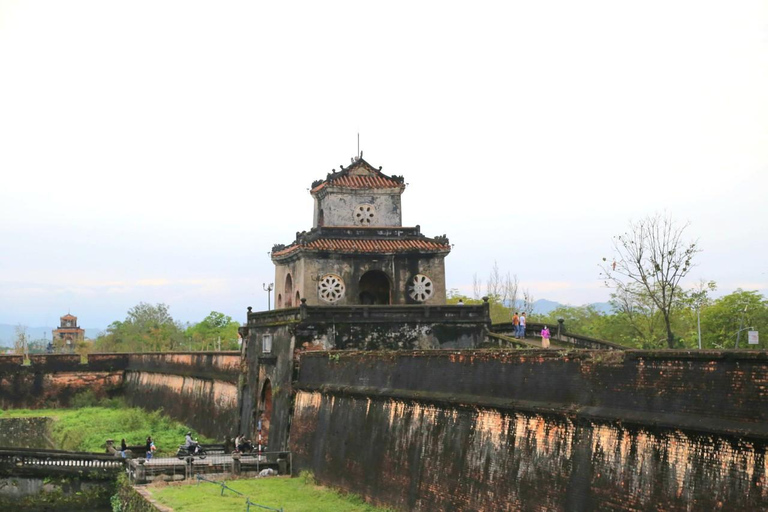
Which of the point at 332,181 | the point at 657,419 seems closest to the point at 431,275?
the point at 332,181

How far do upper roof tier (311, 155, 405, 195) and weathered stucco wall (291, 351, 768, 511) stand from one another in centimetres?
988

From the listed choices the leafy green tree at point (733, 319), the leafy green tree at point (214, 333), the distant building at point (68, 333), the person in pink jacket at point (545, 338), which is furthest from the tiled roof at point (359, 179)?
the distant building at point (68, 333)

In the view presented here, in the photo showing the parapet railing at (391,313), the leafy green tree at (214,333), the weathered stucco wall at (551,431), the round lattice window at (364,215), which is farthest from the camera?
the leafy green tree at (214,333)

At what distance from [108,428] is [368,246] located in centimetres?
1523

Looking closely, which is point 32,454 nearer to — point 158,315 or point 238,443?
point 238,443

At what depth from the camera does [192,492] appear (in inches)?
794

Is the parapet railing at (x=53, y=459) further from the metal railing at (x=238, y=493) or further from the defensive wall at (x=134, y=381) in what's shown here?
the defensive wall at (x=134, y=381)

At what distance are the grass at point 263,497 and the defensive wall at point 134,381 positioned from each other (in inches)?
425

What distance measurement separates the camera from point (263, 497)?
1933 cm

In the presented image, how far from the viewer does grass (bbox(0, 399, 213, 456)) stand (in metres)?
32.7

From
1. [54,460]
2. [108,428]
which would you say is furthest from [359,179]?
[108,428]

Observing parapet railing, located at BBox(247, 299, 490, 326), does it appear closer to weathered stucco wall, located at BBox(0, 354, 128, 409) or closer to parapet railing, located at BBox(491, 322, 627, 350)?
parapet railing, located at BBox(491, 322, 627, 350)

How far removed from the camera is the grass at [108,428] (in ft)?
107

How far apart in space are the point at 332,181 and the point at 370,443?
12630mm
